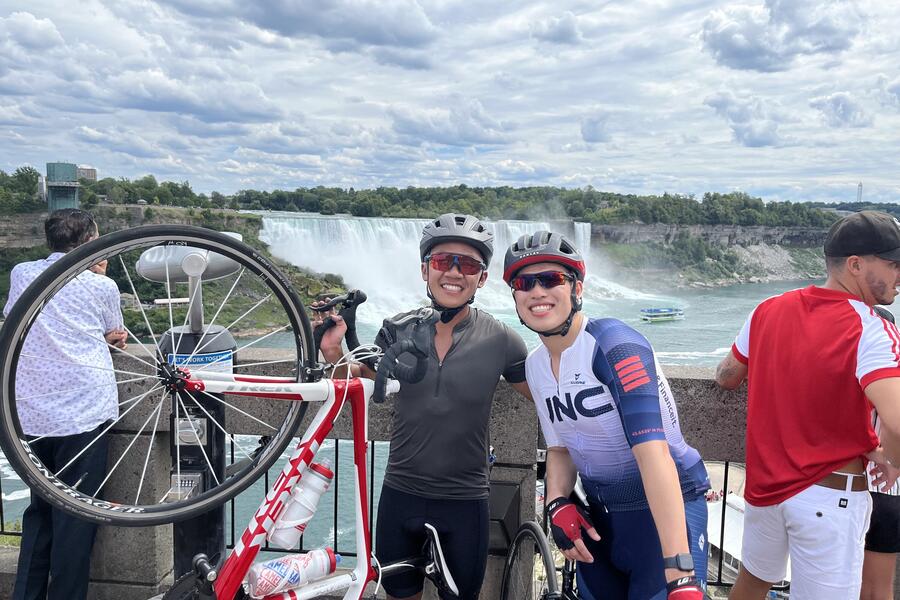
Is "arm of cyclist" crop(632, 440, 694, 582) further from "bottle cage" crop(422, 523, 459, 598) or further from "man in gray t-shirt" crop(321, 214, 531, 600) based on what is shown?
"bottle cage" crop(422, 523, 459, 598)

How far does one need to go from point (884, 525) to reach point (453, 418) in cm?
200

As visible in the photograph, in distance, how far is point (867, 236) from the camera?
2750 mm

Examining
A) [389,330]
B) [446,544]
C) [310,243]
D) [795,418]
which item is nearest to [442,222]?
[389,330]

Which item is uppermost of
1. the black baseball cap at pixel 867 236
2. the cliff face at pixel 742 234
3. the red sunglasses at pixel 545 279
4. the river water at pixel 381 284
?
the cliff face at pixel 742 234

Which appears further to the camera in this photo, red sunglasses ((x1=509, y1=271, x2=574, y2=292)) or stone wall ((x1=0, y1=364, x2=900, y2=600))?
stone wall ((x1=0, y1=364, x2=900, y2=600))

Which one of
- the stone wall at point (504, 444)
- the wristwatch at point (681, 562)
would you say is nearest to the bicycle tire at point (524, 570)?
the stone wall at point (504, 444)

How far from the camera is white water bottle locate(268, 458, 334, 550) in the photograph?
8.22 feet

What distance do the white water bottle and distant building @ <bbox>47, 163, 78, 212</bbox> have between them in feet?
256

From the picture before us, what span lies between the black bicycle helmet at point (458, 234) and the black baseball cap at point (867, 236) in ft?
4.82

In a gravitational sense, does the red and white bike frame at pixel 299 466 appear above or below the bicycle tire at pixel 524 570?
above

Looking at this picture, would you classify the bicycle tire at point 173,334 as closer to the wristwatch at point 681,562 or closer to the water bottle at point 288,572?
the water bottle at point 288,572

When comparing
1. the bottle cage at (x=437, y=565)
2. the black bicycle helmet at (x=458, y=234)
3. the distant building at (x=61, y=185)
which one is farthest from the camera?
the distant building at (x=61, y=185)

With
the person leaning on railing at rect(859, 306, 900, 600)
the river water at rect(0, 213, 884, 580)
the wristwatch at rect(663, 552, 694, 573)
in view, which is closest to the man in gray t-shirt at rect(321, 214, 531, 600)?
the wristwatch at rect(663, 552, 694, 573)

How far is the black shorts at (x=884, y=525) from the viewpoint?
2973mm
